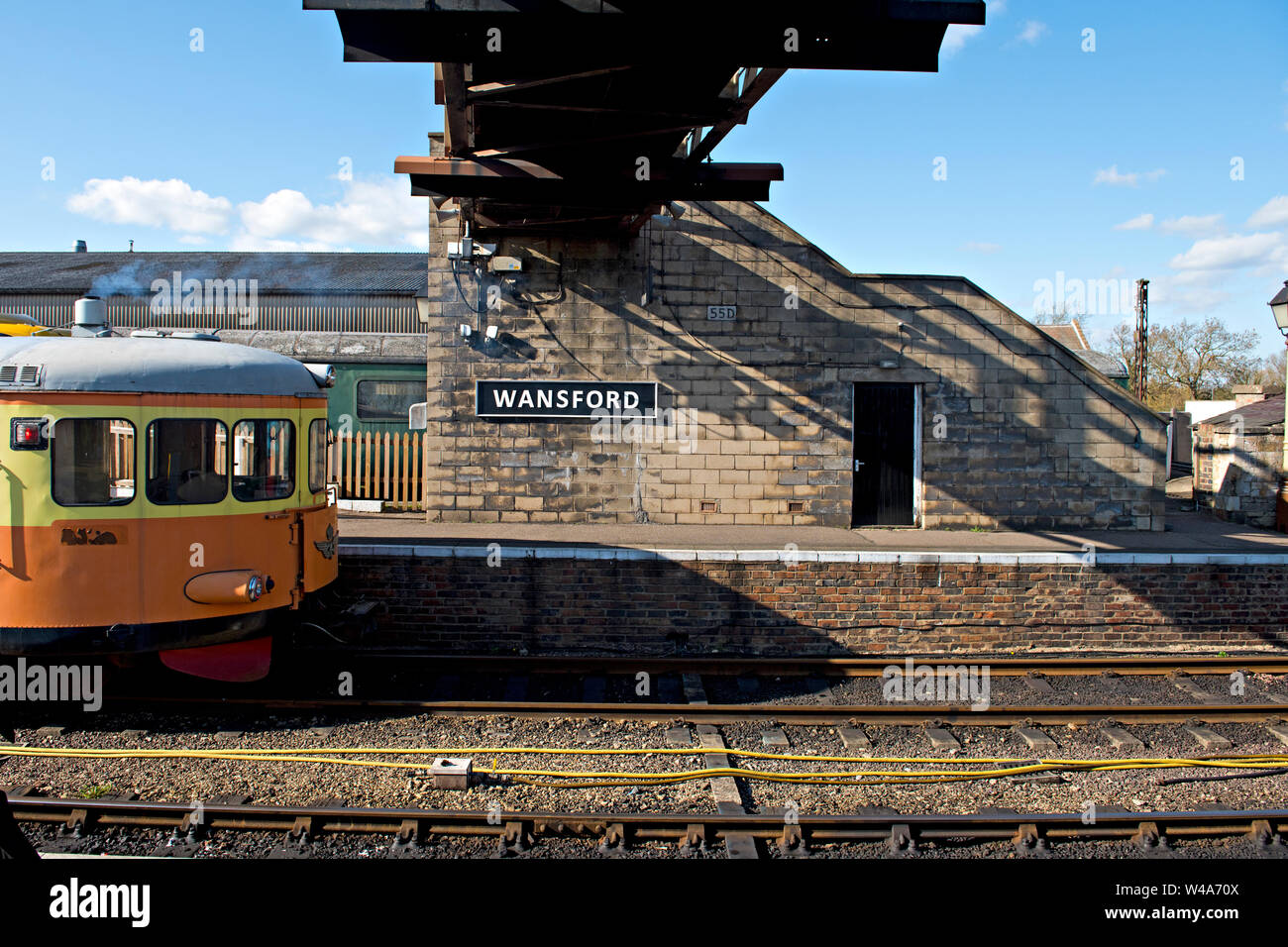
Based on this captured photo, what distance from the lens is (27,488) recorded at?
6723 mm

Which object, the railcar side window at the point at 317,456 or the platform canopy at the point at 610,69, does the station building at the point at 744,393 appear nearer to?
the platform canopy at the point at 610,69

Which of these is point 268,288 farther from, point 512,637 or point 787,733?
point 787,733

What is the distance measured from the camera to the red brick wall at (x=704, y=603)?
991 centimetres

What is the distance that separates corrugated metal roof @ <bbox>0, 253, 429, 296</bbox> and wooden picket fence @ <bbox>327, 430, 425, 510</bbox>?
9627mm

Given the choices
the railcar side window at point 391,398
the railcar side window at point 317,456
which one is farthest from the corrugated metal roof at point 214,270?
the railcar side window at point 317,456

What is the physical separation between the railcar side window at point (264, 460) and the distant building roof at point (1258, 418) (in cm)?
1679

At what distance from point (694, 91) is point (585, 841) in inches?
234

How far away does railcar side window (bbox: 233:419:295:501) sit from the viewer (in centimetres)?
745

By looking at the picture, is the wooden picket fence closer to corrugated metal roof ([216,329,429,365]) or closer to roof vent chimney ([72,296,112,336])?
corrugated metal roof ([216,329,429,365])

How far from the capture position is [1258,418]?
17.1 m

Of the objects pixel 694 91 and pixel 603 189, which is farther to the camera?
pixel 603 189

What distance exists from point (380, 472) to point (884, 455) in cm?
804

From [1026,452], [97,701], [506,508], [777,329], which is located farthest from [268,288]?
[1026,452]

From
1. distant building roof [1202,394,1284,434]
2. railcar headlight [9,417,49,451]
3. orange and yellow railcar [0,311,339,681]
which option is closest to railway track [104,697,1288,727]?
orange and yellow railcar [0,311,339,681]
